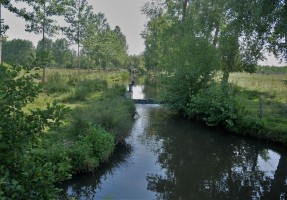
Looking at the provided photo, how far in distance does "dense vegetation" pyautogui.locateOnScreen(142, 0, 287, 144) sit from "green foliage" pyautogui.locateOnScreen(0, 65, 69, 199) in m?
11.3

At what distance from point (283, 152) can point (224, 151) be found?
2.61 meters

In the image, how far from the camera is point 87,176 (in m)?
10.3

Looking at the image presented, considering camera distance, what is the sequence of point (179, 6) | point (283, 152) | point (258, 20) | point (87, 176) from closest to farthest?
1. point (87, 176)
2. point (283, 152)
3. point (258, 20)
4. point (179, 6)

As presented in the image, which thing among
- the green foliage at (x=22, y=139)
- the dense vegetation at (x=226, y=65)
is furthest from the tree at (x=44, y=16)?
the green foliage at (x=22, y=139)

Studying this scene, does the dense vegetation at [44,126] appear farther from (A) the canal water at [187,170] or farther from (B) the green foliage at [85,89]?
(A) the canal water at [187,170]

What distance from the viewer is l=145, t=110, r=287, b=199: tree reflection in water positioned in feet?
32.7

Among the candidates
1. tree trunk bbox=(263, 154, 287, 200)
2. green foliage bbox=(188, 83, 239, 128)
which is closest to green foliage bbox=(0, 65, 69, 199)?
tree trunk bbox=(263, 154, 287, 200)

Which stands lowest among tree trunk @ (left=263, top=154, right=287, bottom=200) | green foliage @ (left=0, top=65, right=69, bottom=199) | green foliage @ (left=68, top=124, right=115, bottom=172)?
tree trunk @ (left=263, top=154, right=287, bottom=200)

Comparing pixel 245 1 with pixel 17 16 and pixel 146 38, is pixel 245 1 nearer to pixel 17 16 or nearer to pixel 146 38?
pixel 17 16

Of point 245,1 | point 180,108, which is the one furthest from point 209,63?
point 245,1

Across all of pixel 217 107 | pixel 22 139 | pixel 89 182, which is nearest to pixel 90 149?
pixel 89 182

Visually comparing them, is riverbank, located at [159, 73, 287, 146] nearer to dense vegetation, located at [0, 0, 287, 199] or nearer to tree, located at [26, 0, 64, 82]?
dense vegetation, located at [0, 0, 287, 199]

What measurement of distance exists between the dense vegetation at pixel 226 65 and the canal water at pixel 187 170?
4.57 ft

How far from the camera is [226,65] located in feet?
101
